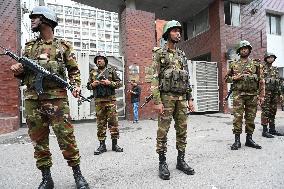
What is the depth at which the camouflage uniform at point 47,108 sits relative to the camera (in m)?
3.19

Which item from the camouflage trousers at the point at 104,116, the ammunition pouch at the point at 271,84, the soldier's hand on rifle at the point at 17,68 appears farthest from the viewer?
the ammunition pouch at the point at 271,84

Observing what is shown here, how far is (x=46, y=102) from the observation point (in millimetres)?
3176

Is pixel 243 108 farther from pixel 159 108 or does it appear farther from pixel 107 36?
pixel 107 36

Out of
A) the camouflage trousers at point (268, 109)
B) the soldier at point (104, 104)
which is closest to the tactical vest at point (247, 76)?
the camouflage trousers at point (268, 109)

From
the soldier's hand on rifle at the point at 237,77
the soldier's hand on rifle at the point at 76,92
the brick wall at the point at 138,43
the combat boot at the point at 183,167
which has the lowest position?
the combat boot at the point at 183,167

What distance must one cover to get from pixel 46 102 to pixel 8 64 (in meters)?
7.87

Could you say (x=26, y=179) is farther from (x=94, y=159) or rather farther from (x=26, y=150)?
Answer: (x=26, y=150)

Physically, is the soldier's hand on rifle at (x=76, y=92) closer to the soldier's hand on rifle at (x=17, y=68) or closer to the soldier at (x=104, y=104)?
the soldier's hand on rifle at (x=17, y=68)

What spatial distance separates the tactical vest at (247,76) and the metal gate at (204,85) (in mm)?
8566

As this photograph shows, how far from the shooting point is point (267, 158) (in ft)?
15.1

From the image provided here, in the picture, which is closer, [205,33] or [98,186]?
[98,186]

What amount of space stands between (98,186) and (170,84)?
167cm

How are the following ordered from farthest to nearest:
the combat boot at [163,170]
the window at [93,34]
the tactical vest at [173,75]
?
the window at [93,34], the tactical vest at [173,75], the combat boot at [163,170]

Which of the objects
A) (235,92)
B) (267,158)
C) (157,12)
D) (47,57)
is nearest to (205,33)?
(157,12)
